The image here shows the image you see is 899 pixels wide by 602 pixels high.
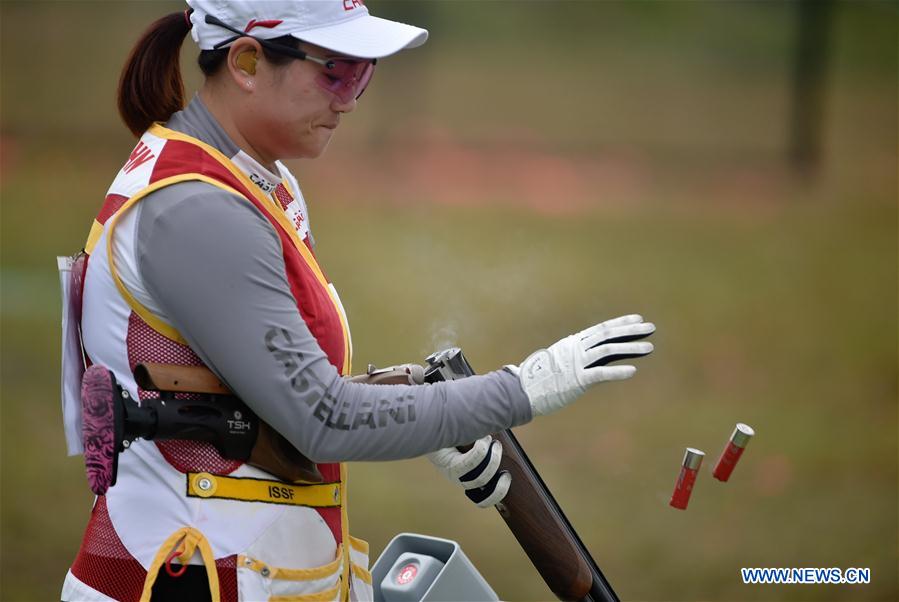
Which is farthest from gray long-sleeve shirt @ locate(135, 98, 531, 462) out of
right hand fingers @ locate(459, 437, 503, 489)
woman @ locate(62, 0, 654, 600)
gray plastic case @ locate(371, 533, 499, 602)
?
gray plastic case @ locate(371, 533, 499, 602)

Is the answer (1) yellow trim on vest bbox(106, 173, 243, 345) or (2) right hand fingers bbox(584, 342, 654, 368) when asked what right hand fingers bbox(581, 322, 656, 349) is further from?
(1) yellow trim on vest bbox(106, 173, 243, 345)

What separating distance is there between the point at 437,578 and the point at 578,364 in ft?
2.49

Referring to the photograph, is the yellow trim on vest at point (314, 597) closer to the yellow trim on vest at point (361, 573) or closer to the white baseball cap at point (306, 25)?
the yellow trim on vest at point (361, 573)

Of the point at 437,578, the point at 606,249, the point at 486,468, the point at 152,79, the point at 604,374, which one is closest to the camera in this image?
the point at 604,374

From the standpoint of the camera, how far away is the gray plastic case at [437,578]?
81.7 inches

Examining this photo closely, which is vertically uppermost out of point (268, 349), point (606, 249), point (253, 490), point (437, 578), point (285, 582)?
point (268, 349)

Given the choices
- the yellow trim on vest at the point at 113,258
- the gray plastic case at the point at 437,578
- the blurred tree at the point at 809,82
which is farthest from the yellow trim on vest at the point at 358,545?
the blurred tree at the point at 809,82

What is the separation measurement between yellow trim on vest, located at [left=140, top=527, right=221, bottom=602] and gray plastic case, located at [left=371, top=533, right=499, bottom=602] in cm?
68

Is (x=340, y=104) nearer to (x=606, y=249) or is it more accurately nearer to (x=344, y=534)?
(x=344, y=534)

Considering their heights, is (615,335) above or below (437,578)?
above

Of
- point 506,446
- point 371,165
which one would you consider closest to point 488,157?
point 371,165

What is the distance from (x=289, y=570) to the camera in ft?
4.95

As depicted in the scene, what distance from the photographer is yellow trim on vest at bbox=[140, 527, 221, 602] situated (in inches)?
56.8

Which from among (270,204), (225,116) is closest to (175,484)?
(270,204)
